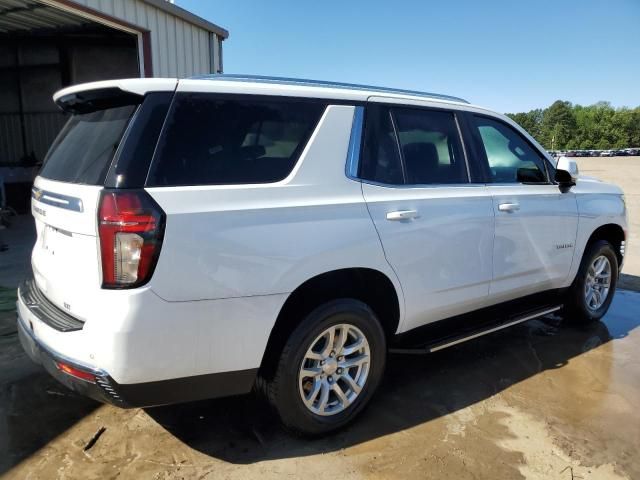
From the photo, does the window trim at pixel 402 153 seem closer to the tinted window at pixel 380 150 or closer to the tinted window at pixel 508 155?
the tinted window at pixel 380 150

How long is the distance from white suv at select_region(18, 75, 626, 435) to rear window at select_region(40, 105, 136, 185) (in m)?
0.01

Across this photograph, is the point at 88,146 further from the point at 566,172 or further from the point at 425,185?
the point at 566,172

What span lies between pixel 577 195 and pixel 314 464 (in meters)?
3.16

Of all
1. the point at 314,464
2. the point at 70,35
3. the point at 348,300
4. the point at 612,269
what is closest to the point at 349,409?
the point at 314,464

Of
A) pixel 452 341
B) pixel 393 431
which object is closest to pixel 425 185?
pixel 452 341

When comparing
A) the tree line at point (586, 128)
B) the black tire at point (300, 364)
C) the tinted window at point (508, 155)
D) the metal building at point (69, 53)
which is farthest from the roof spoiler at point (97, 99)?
the tree line at point (586, 128)

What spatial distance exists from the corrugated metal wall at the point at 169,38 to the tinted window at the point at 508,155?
5480 millimetres

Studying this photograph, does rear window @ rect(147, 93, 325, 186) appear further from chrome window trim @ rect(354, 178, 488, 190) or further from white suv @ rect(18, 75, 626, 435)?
chrome window trim @ rect(354, 178, 488, 190)

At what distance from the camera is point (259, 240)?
2.39 meters

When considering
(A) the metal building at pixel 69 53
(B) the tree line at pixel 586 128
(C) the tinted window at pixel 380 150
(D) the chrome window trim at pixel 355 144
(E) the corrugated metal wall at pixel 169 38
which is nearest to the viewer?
(D) the chrome window trim at pixel 355 144

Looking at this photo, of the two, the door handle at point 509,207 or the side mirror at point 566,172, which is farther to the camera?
the side mirror at point 566,172

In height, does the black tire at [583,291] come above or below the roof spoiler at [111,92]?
below

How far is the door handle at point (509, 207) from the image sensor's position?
3580mm

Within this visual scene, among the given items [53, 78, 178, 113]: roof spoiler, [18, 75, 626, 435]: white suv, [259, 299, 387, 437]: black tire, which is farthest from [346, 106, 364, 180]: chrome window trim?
[53, 78, 178, 113]: roof spoiler
